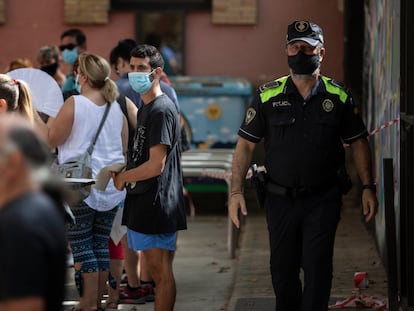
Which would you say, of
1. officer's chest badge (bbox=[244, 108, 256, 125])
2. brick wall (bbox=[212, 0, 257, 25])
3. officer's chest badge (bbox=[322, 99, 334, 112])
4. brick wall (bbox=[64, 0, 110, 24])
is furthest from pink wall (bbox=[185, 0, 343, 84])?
officer's chest badge (bbox=[322, 99, 334, 112])

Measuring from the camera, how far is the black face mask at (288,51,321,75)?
664 cm

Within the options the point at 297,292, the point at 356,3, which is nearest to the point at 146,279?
the point at 297,292

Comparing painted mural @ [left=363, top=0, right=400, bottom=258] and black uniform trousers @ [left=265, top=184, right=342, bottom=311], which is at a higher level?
painted mural @ [left=363, top=0, right=400, bottom=258]

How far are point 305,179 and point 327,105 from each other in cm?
44

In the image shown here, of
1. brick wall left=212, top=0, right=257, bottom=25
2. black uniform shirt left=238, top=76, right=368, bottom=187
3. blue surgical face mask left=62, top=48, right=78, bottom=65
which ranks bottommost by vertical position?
black uniform shirt left=238, top=76, right=368, bottom=187

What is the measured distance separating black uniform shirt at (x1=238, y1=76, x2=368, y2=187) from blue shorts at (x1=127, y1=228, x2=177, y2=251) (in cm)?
101

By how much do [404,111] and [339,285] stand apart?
196cm

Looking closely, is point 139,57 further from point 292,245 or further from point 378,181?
point 378,181

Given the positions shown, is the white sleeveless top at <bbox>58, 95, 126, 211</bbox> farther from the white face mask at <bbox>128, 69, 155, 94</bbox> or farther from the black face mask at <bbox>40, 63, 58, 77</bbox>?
the black face mask at <bbox>40, 63, 58, 77</bbox>

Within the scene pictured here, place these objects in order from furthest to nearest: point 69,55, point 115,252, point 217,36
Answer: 1. point 217,36
2. point 69,55
3. point 115,252

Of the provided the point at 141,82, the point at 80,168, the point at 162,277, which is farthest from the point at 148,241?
the point at 141,82

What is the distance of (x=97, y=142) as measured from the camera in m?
8.11

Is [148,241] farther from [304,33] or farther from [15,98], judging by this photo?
[304,33]

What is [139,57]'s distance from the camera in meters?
7.80
